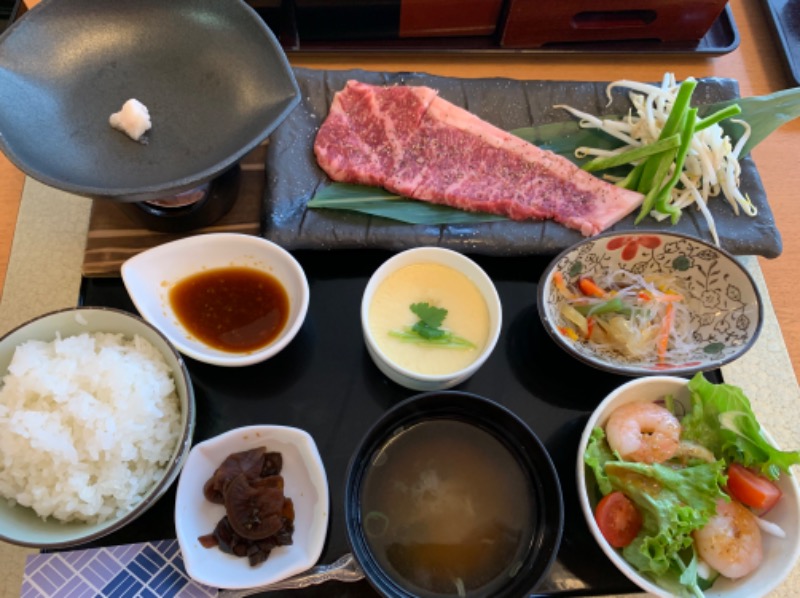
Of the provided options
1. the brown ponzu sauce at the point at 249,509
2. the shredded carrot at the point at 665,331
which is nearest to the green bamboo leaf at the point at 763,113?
the shredded carrot at the point at 665,331

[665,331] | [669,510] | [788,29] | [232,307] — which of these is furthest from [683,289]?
[788,29]

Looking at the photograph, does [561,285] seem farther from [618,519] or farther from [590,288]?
[618,519]

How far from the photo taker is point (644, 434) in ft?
4.98

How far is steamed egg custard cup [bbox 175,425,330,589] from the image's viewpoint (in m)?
1.36

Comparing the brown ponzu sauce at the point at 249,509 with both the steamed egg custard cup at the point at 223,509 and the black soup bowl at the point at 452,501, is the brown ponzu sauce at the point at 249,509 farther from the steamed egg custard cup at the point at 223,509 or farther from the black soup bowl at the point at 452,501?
the black soup bowl at the point at 452,501

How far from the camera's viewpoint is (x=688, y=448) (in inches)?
59.7

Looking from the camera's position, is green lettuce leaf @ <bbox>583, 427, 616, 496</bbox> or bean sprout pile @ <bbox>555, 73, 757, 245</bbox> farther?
bean sprout pile @ <bbox>555, 73, 757, 245</bbox>

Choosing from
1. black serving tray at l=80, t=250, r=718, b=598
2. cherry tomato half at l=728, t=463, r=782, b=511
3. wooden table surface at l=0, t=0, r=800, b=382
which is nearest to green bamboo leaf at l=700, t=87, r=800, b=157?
wooden table surface at l=0, t=0, r=800, b=382

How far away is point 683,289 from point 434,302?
777mm

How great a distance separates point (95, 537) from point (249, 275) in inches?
31.4

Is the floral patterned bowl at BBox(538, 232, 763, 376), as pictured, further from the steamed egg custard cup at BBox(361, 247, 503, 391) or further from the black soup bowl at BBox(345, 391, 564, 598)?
the black soup bowl at BBox(345, 391, 564, 598)

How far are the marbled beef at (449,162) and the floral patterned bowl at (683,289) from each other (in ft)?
0.54

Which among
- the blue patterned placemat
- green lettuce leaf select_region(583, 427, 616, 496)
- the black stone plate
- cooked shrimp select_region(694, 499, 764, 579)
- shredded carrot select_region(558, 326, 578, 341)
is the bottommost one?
the blue patterned placemat

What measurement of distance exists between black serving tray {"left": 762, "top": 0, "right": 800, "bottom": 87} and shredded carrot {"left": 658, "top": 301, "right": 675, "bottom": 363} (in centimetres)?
134
